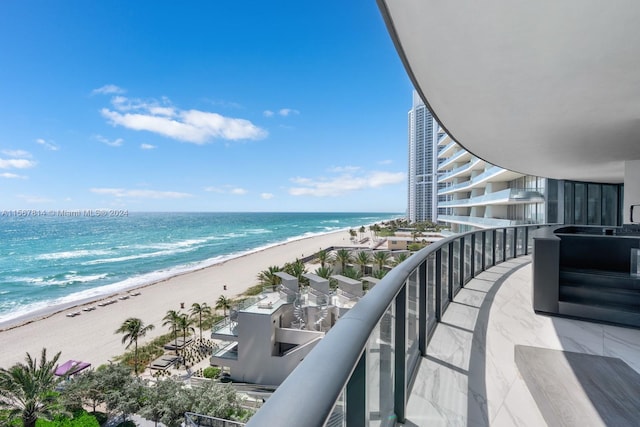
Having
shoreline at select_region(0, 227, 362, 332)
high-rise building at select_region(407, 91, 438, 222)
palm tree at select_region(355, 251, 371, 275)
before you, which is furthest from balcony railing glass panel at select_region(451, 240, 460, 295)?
high-rise building at select_region(407, 91, 438, 222)

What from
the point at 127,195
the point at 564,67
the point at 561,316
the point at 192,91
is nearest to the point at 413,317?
the point at 564,67

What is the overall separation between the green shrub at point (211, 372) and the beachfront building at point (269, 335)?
611 millimetres

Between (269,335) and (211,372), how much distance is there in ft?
13.6

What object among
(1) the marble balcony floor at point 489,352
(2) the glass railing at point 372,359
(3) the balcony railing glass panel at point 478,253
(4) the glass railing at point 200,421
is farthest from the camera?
(4) the glass railing at point 200,421

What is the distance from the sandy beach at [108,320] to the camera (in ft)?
64.2

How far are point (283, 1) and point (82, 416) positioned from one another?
41.6 metres

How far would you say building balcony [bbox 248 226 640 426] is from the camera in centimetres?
73

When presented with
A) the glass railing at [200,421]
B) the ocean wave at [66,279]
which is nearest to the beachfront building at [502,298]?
the glass railing at [200,421]

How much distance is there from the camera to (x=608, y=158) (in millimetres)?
8461

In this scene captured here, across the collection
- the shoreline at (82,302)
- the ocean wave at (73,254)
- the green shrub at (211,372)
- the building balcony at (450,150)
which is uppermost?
the building balcony at (450,150)

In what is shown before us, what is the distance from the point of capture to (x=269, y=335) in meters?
15.8

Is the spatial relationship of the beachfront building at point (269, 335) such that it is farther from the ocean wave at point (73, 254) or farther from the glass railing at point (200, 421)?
the ocean wave at point (73, 254)

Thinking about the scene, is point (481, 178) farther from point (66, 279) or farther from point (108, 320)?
point (66, 279)

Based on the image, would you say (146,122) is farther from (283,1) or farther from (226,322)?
(226,322)
